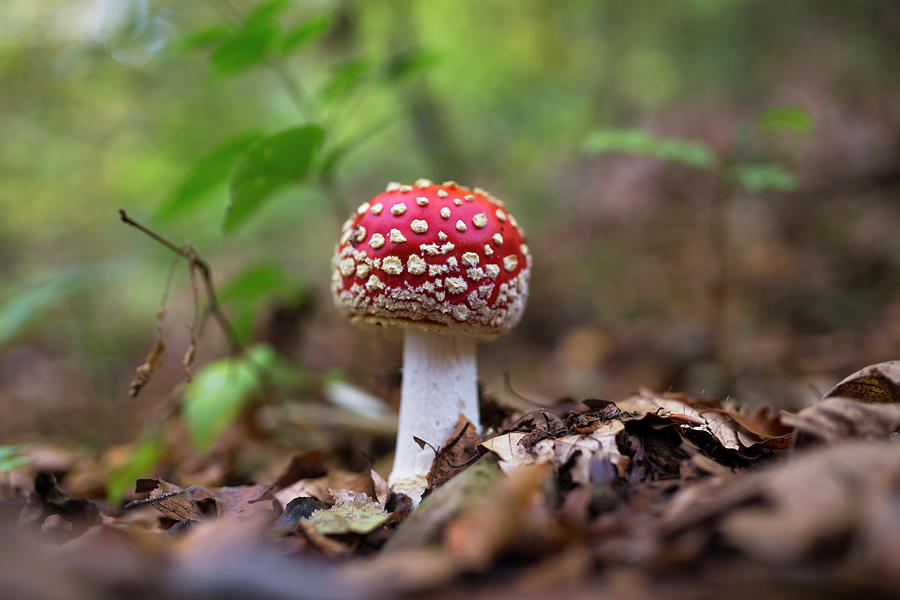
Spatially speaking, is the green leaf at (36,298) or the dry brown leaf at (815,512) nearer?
the dry brown leaf at (815,512)

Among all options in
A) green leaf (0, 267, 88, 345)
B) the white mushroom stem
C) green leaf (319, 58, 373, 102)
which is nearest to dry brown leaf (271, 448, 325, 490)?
the white mushroom stem

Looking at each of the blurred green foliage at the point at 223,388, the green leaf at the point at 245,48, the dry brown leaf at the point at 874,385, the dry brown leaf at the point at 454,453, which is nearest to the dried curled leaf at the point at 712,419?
the dry brown leaf at the point at 874,385

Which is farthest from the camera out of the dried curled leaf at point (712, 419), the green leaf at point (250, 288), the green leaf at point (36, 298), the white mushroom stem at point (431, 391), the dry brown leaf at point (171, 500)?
the green leaf at point (250, 288)

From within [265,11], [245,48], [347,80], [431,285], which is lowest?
[431,285]

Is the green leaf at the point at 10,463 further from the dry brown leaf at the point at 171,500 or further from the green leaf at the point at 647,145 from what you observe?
the green leaf at the point at 647,145

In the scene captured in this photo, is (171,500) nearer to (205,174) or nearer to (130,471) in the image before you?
(130,471)

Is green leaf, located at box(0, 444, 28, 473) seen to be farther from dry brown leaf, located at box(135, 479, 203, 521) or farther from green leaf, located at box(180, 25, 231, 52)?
green leaf, located at box(180, 25, 231, 52)

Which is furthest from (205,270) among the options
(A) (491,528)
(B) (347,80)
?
(A) (491,528)
